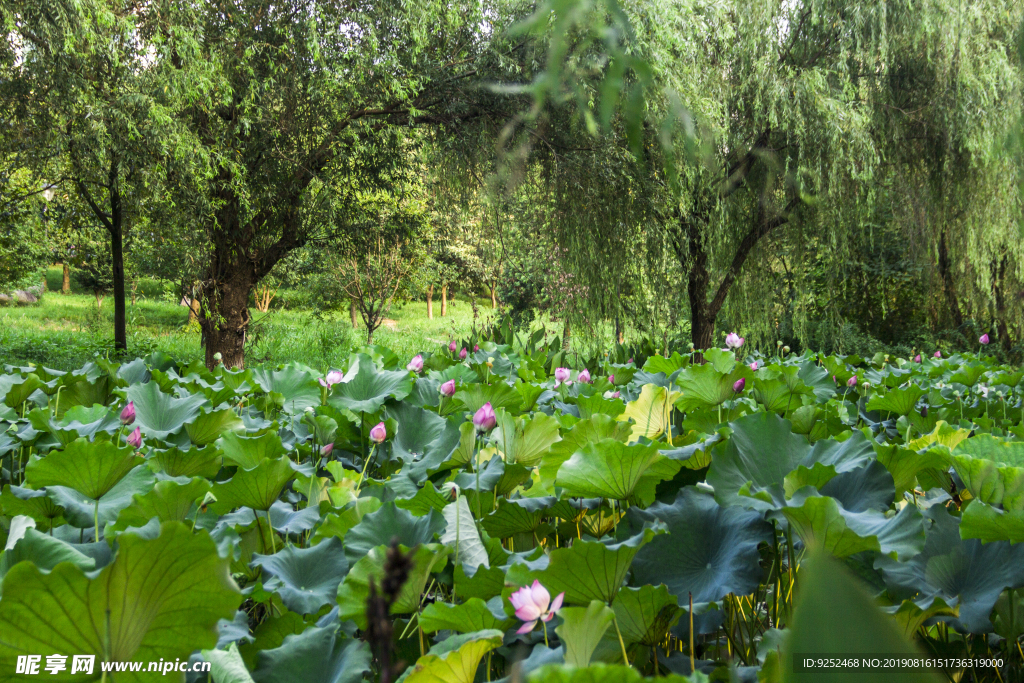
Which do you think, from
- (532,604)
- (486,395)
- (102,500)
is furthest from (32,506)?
(486,395)

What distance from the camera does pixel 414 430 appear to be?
3.77ft

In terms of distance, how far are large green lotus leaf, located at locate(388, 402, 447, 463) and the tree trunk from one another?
6.87 metres

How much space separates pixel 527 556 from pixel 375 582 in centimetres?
14

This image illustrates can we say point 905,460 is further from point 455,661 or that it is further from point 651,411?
point 455,661

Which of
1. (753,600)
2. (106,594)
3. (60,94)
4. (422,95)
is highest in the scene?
(422,95)

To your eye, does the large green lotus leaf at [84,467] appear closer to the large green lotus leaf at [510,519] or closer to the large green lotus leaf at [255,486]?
the large green lotus leaf at [255,486]

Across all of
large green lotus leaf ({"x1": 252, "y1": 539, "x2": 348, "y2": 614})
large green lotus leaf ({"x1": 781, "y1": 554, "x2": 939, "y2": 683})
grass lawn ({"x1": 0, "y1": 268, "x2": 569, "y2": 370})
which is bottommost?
grass lawn ({"x1": 0, "y1": 268, "x2": 569, "y2": 370})

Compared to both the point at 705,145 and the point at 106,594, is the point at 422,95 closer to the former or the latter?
the point at 705,145

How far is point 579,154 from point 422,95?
1.91 metres

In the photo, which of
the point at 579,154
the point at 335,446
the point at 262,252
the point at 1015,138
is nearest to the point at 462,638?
the point at 335,446

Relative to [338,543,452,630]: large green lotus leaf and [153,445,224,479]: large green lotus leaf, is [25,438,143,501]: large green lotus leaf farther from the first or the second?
[338,543,452,630]: large green lotus leaf

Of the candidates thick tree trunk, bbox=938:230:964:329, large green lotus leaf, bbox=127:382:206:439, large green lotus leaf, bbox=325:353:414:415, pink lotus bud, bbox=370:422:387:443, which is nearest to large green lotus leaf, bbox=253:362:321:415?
large green lotus leaf, bbox=325:353:414:415

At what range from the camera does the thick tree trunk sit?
7180 mm

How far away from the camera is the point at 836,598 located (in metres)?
0.17
